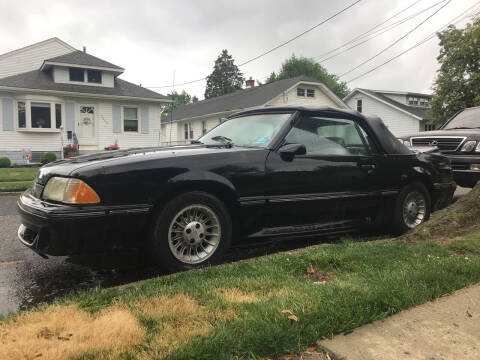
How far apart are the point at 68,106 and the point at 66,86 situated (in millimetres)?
1126

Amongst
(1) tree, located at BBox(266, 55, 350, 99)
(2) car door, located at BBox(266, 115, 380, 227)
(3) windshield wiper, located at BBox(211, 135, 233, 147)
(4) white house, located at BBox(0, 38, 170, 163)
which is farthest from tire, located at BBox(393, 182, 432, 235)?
(1) tree, located at BBox(266, 55, 350, 99)

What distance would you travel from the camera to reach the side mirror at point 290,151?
12.9 feet

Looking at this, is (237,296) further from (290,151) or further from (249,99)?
(249,99)

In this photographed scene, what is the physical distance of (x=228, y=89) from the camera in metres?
68.3

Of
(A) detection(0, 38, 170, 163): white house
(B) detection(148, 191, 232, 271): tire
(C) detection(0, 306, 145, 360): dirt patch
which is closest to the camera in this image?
(C) detection(0, 306, 145, 360): dirt patch

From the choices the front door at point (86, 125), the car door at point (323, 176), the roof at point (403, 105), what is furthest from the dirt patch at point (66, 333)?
the roof at point (403, 105)

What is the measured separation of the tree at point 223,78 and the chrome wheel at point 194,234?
65.8 m

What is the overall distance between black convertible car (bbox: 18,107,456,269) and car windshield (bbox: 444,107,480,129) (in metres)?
4.21

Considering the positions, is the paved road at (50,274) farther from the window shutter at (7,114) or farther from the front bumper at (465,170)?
the window shutter at (7,114)

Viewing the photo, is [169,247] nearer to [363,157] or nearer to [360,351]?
[360,351]

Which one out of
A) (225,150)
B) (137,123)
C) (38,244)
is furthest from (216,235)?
(137,123)

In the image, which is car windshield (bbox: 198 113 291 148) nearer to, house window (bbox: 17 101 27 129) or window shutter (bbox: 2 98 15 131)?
window shutter (bbox: 2 98 15 131)

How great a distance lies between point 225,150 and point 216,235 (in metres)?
0.79

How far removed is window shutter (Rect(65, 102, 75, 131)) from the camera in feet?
66.2
